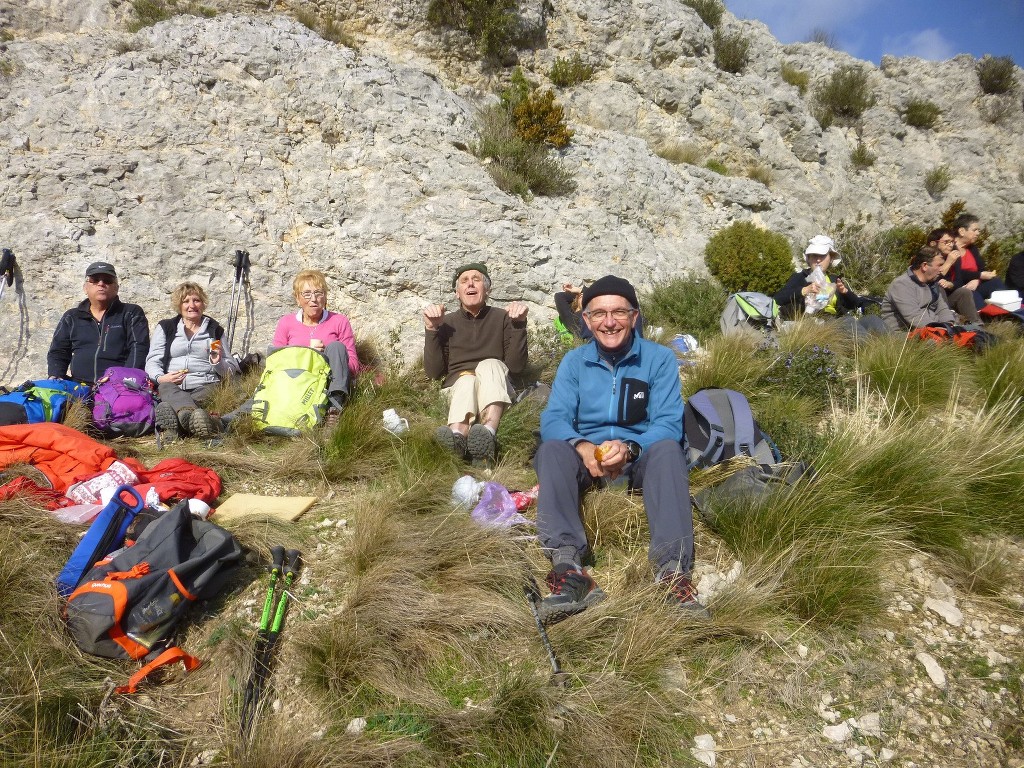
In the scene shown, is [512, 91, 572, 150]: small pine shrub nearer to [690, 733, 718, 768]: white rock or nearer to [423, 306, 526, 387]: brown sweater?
[423, 306, 526, 387]: brown sweater

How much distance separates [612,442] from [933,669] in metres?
1.92

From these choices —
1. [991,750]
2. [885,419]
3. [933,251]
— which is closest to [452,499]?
[991,750]

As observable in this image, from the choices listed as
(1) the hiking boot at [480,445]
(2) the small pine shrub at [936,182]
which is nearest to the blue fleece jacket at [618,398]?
(1) the hiking boot at [480,445]

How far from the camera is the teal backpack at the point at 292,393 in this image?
195 inches

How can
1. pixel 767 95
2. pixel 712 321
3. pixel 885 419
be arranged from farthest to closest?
pixel 767 95 → pixel 712 321 → pixel 885 419

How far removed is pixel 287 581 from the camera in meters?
3.05

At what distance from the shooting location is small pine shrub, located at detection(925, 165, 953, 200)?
12.2 m

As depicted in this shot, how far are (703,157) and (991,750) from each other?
10776 mm

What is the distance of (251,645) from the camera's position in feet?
8.51

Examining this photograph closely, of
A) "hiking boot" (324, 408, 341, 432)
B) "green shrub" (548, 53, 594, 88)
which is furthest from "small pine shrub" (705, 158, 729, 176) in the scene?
"hiking boot" (324, 408, 341, 432)

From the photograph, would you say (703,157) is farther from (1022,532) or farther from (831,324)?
(1022,532)

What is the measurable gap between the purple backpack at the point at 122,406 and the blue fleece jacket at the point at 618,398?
13.3ft

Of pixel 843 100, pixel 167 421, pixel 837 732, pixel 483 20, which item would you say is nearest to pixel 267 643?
pixel 837 732

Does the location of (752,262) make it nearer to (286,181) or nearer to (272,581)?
(286,181)
